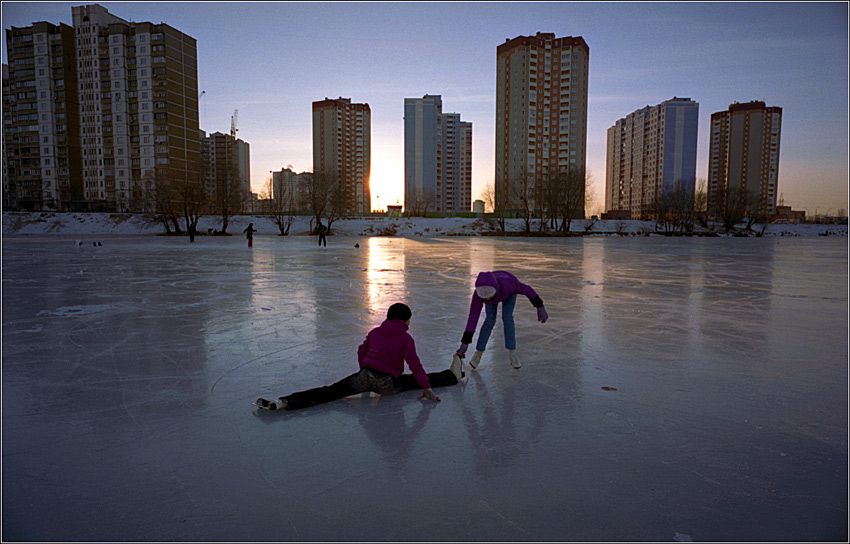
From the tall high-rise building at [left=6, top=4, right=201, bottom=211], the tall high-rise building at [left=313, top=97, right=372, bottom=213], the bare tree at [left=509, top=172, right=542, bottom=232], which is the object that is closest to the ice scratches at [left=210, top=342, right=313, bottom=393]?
the bare tree at [left=509, top=172, right=542, bottom=232]

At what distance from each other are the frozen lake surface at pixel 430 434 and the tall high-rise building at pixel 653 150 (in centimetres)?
9760

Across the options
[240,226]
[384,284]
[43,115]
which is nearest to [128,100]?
[43,115]

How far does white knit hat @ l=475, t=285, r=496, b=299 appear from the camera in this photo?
14.4ft

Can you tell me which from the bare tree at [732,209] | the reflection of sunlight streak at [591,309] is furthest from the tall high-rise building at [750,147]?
the reflection of sunlight streak at [591,309]

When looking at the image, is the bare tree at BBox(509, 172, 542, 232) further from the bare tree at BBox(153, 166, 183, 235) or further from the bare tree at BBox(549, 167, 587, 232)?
the bare tree at BBox(153, 166, 183, 235)

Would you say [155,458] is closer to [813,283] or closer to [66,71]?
[813,283]

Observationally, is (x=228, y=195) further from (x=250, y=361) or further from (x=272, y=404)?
(x=272, y=404)

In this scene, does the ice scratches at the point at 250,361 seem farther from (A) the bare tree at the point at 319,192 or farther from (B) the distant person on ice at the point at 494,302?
(A) the bare tree at the point at 319,192

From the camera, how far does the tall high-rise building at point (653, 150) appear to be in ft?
346

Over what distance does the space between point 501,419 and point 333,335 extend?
3.01 metres

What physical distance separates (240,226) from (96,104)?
159ft

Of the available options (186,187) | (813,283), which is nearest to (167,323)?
(813,283)

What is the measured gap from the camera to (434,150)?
112812mm

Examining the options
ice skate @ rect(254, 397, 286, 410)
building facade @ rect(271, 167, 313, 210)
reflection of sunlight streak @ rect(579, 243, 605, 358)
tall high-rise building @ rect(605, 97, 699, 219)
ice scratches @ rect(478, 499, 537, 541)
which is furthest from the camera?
tall high-rise building @ rect(605, 97, 699, 219)
